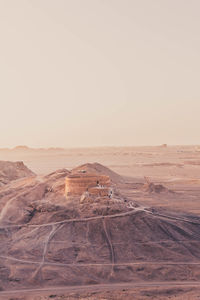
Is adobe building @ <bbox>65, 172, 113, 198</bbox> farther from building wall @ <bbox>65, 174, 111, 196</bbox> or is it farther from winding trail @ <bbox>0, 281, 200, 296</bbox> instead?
winding trail @ <bbox>0, 281, 200, 296</bbox>

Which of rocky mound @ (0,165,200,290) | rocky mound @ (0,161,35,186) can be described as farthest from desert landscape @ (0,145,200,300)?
rocky mound @ (0,161,35,186)

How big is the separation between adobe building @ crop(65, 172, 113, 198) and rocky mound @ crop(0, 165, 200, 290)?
1.09m

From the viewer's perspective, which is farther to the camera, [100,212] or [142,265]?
[100,212]

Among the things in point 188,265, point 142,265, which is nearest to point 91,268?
point 142,265

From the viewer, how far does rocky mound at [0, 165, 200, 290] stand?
1628 cm

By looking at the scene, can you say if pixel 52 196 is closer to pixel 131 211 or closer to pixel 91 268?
pixel 131 211

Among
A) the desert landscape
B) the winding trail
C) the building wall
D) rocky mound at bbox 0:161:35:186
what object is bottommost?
the winding trail

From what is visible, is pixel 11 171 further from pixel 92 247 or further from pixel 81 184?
pixel 92 247

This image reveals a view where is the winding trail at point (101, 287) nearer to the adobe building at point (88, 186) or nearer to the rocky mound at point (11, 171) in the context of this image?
the adobe building at point (88, 186)

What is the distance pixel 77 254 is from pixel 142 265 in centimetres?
363

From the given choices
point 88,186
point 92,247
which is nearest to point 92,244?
point 92,247

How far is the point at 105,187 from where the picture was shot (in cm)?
2466

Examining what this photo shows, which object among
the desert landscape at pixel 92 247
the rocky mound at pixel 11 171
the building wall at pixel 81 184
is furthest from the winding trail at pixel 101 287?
the rocky mound at pixel 11 171

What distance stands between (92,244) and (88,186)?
6.18m
